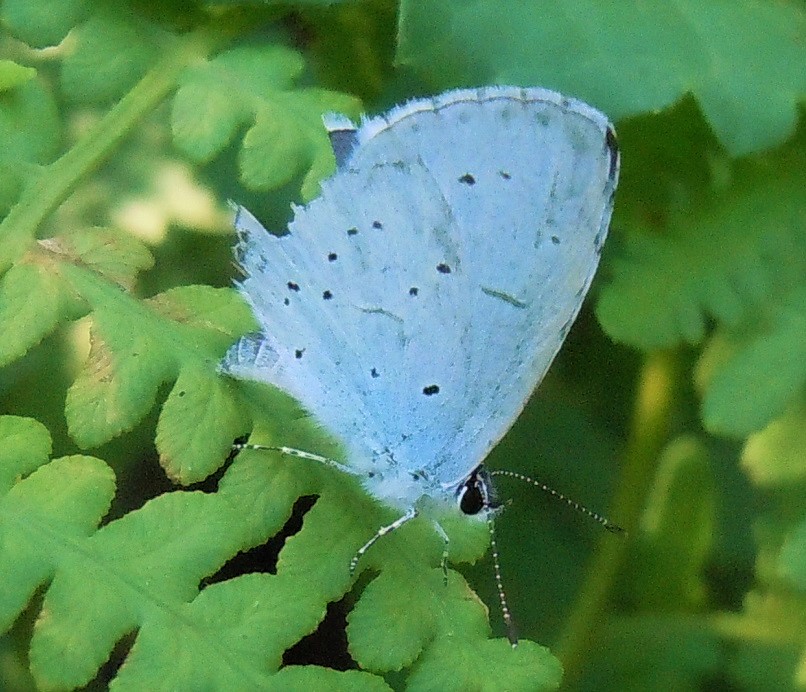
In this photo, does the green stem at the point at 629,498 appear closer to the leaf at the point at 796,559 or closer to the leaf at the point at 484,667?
the leaf at the point at 796,559

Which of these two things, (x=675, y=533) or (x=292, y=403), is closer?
(x=292, y=403)

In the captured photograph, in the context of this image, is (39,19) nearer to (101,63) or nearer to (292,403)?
(101,63)

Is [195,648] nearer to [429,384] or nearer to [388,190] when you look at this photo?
[429,384]

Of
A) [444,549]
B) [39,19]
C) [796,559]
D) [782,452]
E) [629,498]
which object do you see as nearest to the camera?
[444,549]

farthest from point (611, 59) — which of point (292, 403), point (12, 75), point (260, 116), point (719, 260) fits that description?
point (12, 75)

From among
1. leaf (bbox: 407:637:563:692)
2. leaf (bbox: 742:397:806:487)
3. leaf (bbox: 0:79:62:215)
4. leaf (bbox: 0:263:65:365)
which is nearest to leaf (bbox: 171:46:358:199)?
leaf (bbox: 0:79:62:215)

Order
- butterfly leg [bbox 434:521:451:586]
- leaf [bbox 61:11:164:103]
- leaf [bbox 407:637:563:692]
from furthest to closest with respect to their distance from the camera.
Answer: leaf [bbox 61:11:164:103] < butterfly leg [bbox 434:521:451:586] < leaf [bbox 407:637:563:692]

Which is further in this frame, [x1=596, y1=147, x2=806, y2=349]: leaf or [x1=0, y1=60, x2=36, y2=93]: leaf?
[x1=596, y1=147, x2=806, y2=349]: leaf

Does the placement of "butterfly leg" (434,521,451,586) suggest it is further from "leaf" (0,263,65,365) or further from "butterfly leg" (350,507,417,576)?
"leaf" (0,263,65,365)

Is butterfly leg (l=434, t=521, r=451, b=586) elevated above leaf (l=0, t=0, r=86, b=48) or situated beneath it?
situated beneath
